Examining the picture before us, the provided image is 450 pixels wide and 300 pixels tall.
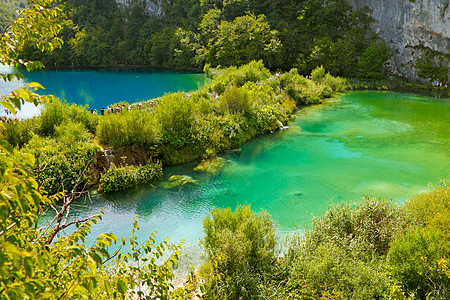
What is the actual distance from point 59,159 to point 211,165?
23.1 feet

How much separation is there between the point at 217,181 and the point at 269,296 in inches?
328

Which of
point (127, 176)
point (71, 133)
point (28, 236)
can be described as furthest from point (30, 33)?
point (71, 133)

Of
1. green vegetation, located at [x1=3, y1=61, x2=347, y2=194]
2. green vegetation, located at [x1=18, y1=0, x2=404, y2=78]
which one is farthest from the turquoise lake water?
green vegetation, located at [x1=18, y1=0, x2=404, y2=78]

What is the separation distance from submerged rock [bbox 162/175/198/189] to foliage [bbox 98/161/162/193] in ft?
2.04

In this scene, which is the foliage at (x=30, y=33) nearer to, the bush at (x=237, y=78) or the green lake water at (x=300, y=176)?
the green lake water at (x=300, y=176)

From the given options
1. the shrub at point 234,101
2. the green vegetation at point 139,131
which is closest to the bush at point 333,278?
the green vegetation at point 139,131

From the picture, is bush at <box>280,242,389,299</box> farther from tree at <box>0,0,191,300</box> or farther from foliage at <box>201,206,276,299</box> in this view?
tree at <box>0,0,191,300</box>

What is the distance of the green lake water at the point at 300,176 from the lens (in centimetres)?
1159

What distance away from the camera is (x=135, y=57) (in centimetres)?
6656

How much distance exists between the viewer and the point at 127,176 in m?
13.7

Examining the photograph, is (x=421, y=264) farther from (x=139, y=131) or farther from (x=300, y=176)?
(x=139, y=131)

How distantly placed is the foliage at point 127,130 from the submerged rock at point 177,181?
230 centimetres

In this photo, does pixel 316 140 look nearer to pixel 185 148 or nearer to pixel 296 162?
pixel 296 162

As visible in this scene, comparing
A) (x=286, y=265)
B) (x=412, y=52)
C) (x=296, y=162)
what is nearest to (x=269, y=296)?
(x=286, y=265)
